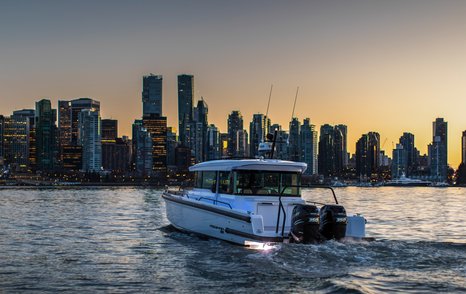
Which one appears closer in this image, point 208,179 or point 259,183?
point 259,183

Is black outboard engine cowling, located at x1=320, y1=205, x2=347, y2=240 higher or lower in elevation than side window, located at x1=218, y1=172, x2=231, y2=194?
lower

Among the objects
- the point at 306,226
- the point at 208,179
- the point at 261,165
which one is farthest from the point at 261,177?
the point at 306,226

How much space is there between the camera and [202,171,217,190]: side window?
80.3ft

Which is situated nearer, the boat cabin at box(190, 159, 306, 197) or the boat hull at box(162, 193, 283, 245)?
the boat hull at box(162, 193, 283, 245)

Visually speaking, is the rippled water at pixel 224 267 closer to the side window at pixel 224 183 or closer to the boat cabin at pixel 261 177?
the side window at pixel 224 183

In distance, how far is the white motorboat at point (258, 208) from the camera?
64.7 feet

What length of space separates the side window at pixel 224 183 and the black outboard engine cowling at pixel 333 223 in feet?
14.4

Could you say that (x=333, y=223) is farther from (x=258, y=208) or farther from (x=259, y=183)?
(x=259, y=183)

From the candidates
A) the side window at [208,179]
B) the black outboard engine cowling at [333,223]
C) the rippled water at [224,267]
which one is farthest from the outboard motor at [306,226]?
the side window at [208,179]

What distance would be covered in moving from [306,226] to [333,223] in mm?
1028

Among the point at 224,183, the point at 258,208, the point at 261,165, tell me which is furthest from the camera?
the point at 224,183

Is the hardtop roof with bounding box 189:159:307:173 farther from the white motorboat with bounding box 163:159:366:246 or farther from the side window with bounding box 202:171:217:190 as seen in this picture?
the side window with bounding box 202:171:217:190

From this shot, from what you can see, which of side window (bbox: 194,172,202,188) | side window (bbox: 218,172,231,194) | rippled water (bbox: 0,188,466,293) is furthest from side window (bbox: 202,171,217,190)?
rippled water (bbox: 0,188,466,293)

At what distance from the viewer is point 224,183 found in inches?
925
